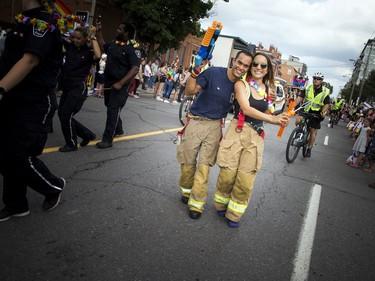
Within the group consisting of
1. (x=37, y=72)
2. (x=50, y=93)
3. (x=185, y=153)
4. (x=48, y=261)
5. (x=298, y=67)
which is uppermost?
(x=298, y=67)

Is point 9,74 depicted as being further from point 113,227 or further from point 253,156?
point 253,156

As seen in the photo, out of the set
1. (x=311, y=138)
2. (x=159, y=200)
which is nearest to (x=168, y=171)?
(x=159, y=200)

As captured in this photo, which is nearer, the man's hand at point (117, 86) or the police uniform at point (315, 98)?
the man's hand at point (117, 86)

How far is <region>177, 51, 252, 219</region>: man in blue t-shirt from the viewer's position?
334 centimetres

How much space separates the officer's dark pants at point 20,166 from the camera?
8.34ft

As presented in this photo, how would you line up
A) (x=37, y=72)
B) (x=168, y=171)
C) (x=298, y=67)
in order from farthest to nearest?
1. (x=298, y=67)
2. (x=168, y=171)
3. (x=37, y=72)

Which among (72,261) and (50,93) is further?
(50,93)

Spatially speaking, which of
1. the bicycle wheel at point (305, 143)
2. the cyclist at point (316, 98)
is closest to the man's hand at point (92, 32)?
the cyclist at point (316, 98)

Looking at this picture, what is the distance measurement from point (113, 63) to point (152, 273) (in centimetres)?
381

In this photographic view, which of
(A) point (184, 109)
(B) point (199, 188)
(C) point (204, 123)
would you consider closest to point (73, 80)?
(C) point (204, 123)

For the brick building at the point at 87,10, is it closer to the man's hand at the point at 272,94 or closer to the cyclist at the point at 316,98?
the cyclist at the point at 316,98

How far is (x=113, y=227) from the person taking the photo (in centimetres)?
298

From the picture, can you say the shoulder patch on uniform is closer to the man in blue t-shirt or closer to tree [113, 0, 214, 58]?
the man in blue t-shirt

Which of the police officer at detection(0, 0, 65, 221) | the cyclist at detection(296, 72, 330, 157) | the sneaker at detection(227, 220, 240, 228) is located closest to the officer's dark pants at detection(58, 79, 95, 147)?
the police officer at detection(0, 0, 65, 221)
